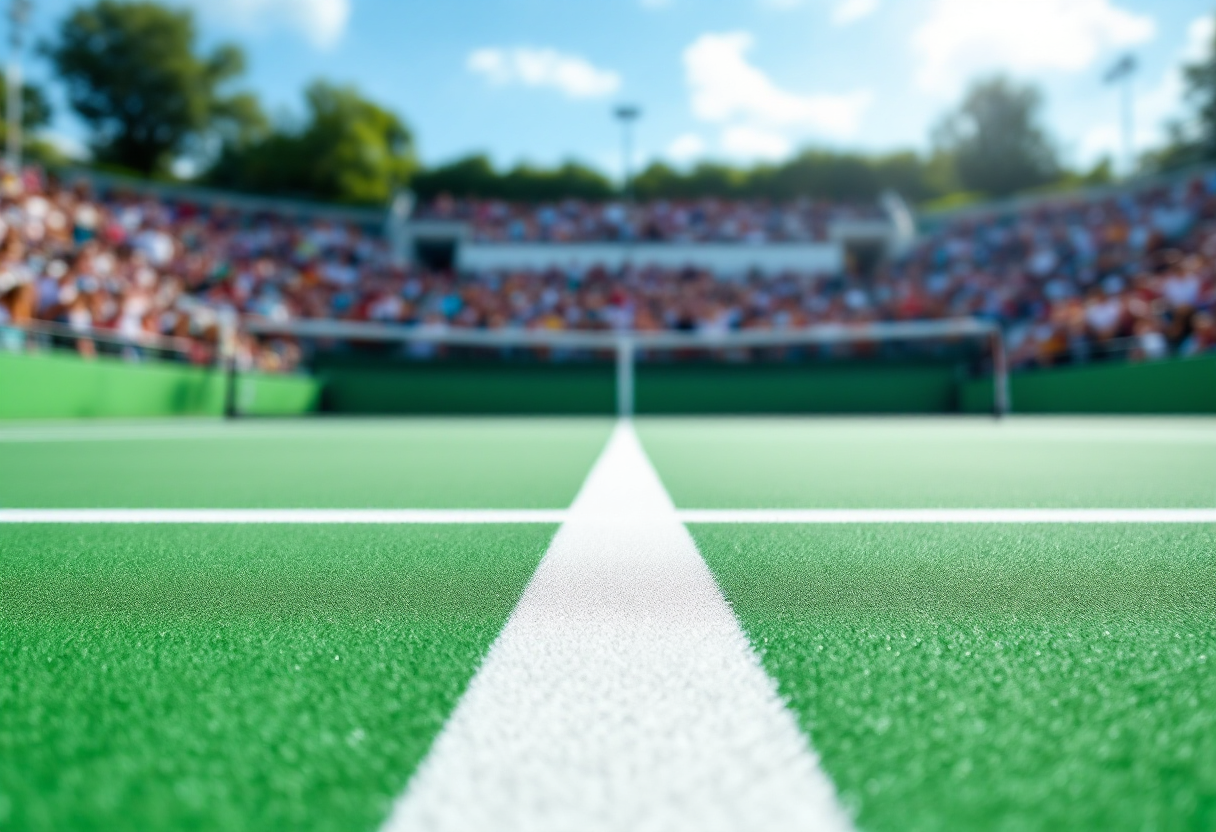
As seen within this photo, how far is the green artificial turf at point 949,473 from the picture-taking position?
256cm

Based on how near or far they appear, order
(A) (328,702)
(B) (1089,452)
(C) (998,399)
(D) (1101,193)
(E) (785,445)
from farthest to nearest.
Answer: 1. (D) (1101,193)
2. (C) (998,399)
3. (E) (785,445)
4. (B) (1089,452)
5. (A) (328,702)

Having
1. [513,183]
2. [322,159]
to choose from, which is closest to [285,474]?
[513,183]

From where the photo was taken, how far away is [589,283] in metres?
21.5

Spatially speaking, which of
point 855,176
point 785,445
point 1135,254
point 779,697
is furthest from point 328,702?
point 855,176

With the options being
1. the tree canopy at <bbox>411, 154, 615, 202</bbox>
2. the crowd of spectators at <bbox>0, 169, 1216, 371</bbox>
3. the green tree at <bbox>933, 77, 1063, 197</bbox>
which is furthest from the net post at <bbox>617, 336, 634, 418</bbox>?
the green tree at <bbox>933, 77, 1063, 197</bbox>

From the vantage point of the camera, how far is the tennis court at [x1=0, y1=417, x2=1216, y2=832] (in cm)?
62

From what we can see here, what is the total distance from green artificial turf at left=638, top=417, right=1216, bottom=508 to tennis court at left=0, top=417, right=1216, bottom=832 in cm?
A: 34

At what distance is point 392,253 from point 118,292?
1221cm

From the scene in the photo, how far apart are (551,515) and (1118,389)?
12.1 metres

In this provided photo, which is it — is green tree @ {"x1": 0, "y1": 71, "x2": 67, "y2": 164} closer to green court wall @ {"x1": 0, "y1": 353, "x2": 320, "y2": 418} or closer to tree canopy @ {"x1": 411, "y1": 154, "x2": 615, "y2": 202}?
tree canopy @ {"x1": 411, "y1": 154, "x2": 615, "y2": 202}

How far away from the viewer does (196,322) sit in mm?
12711

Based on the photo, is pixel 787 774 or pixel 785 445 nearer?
pixel 787 774

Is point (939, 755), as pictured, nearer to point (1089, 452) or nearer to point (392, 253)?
point (1089, 452)

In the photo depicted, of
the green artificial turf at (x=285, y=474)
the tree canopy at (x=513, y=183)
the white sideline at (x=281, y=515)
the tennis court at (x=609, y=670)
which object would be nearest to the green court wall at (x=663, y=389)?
the green artificial turf at (x=285, y=474)
